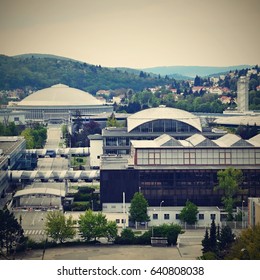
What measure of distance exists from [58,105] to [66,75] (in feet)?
37.0

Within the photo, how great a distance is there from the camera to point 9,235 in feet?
28.8

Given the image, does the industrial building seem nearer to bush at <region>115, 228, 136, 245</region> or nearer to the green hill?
bush at <region>115, 228, 136, 245</region>

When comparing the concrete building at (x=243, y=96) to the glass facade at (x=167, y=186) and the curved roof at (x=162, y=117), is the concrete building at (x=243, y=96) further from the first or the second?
the glass facade at (x=167, y=186)

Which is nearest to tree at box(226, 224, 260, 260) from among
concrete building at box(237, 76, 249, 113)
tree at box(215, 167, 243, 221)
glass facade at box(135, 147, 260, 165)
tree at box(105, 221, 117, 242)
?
tree at box(105, 221, 117, 242)

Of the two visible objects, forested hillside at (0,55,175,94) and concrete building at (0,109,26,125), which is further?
forested hillside at (0,55,175,94)

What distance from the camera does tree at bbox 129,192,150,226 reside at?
10023 millimetres

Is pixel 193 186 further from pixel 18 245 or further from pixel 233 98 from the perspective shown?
pixel 233 98

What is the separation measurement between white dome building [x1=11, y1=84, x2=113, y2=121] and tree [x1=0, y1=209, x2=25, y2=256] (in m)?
15.8

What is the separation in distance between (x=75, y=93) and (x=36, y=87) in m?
7.54

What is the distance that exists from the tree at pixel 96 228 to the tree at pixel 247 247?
4.71 ft

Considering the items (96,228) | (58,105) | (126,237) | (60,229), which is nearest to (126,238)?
(126,237)

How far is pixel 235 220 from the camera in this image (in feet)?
32.7

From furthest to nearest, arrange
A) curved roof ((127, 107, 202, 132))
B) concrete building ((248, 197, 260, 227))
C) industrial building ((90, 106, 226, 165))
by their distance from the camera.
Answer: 1. curved roof ((127, 107, 202, 132))
2. industrial building ((90, 106, 226, 165))
3. concrete building ((248, 197, 260, 227))

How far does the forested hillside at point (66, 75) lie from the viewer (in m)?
34.9
